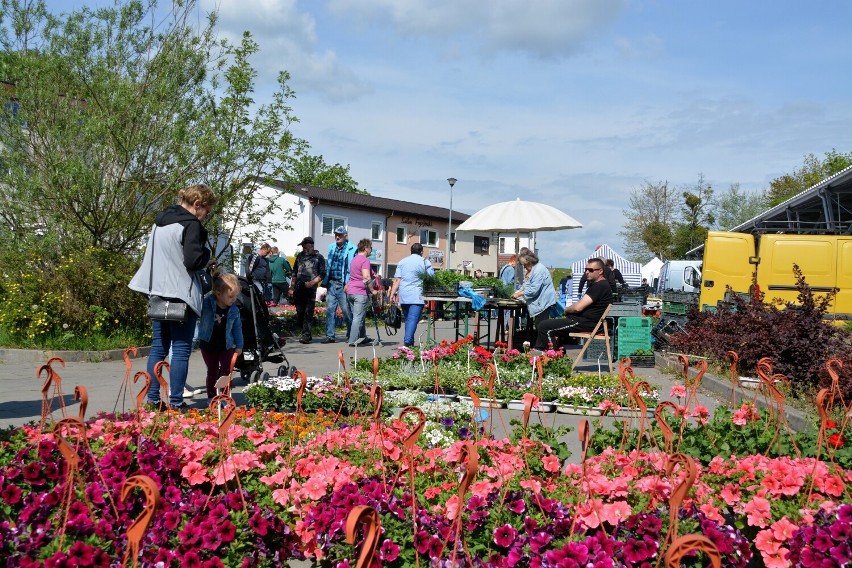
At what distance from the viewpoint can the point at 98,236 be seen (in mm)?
13289

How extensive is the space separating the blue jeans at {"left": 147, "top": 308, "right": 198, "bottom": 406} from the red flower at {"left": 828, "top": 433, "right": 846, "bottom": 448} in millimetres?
4554

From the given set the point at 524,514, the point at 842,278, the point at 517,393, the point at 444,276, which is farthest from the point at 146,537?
the point at 444,276

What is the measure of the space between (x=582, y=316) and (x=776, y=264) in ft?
22.1

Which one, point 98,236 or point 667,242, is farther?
point 667,242

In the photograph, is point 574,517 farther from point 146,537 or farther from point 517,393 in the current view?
point 517,393

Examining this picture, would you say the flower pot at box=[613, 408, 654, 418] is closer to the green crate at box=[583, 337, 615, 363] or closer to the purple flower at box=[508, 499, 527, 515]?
the purple flower at box=[508, 499, 527, 515]

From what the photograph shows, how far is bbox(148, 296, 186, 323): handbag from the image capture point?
6.39 m

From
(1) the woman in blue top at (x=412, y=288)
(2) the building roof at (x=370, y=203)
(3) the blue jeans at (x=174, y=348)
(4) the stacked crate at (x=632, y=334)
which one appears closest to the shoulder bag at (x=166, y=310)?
(3) the blue jeans at (x=174, y=348)

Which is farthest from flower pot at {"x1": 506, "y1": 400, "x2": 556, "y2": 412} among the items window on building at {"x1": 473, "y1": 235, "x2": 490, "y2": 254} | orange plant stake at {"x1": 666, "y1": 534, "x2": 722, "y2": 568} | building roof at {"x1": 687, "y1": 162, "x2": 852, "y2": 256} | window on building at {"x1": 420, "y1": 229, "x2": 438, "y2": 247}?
window on building at {"x1": 473, "y1": 235, "x2": 490, "y2": 254}

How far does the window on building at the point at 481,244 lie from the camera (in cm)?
7494

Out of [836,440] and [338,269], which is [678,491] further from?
[338,269]

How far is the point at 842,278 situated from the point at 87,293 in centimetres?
1363

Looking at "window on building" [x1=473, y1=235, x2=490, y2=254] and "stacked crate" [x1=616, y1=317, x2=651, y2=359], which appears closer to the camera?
"stacked crate" [x1=616, y1=317, x2=651, y2=359]

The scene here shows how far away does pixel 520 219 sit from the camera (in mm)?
16734
